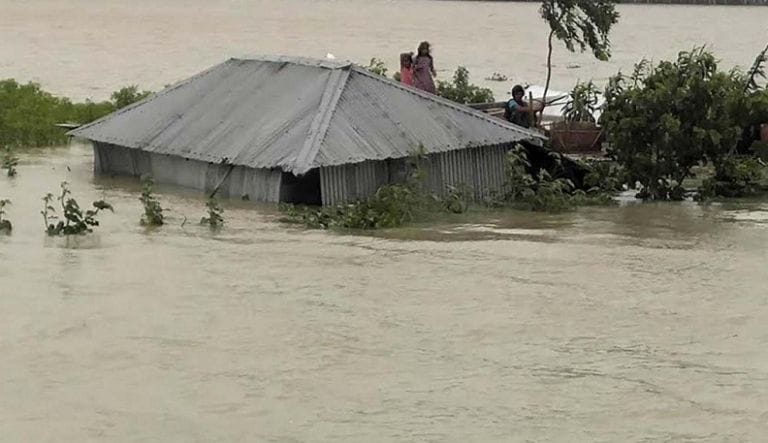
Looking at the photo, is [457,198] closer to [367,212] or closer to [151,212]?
[367,212]

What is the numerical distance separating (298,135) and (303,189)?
598mm

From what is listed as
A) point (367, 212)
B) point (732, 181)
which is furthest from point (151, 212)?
point (732, 181)

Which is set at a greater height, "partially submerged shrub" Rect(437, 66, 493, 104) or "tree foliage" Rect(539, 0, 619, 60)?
"tree foliage" Rect(539, 0, 619, 60)

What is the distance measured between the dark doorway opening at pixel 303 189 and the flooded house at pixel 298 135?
11 mm

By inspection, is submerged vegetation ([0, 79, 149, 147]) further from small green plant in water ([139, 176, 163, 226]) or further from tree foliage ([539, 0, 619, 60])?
small green plant in water ([139, 176, 163, 226])

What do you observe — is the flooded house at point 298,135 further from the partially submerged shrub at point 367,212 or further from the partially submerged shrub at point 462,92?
the partially submerged shrub at point 462,92

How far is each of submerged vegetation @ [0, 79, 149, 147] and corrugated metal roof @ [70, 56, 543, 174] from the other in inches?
105

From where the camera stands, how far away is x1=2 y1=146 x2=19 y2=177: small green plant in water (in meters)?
16.8

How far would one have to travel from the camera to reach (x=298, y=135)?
1465cm

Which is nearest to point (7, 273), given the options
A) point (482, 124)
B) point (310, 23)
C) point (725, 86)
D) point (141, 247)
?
point (141, 247)

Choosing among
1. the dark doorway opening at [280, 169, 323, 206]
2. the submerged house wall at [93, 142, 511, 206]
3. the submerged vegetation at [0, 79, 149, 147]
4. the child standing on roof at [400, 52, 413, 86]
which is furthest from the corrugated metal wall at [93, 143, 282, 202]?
the child standing on roof at [400, 52, 413, 86]

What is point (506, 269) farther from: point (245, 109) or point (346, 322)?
point (245, 109)

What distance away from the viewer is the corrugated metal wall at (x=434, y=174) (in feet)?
47.7

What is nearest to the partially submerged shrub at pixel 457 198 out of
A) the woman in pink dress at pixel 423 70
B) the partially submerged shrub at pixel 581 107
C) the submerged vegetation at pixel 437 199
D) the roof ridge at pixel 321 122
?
the submerged vegetation at pixel 437 199
